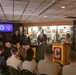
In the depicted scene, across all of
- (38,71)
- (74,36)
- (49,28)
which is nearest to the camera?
(38,71)

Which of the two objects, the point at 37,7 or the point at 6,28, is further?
the point at 6,28

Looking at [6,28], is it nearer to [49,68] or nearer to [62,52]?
[62,52]

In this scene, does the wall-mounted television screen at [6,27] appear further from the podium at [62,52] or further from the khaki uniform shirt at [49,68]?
the khaki uniform shirt at [49,68]

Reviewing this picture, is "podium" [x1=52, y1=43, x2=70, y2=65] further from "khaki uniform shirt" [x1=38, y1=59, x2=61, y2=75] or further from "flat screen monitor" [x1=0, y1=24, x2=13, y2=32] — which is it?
"flat screen monitor" [x1=0, y1=24, x2=13, y2=32]

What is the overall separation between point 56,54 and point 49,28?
8233mm

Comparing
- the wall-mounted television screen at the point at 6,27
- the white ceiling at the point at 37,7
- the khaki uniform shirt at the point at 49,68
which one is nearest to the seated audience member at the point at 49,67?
the khaki uniform shirt at the point at 49,68

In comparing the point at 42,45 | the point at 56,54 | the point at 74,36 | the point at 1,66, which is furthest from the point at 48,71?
the point at 74,36

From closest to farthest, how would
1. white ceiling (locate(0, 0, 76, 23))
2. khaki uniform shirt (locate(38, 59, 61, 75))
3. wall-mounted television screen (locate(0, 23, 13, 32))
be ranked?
khaki uniform shirt (locate(38, 59, 61, 75)), white ceiling (locate(0, 0, 76, 23)), wall-mounted television screen (locate(0, 23, 13, 32))

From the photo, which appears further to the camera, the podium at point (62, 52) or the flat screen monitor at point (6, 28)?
the flat screen monitor at point (6, 28)

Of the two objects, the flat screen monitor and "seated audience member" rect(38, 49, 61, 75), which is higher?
the flat screen monitor

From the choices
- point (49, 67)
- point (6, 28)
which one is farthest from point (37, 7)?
point (6, 28)

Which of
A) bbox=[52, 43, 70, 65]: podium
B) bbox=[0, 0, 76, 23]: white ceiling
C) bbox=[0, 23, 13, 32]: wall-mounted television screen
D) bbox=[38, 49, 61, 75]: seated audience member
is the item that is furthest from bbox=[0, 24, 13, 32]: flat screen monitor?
bbox=[38, 49, 61, 75]: seated audience member

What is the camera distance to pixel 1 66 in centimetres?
482

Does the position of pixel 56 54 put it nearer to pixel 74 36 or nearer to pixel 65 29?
pixel 74 36
